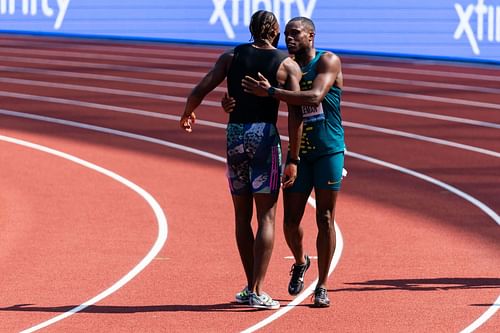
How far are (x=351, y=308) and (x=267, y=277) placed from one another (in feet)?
3.96

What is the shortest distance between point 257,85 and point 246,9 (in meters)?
17.4

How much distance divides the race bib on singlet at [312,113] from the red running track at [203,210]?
1227 millimetres

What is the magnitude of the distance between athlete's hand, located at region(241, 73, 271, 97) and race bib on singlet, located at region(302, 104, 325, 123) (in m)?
0.40

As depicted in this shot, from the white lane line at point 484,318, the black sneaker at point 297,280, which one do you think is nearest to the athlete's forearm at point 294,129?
the black sneaker at point 297,280

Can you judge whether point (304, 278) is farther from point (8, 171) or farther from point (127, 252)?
point (8, 171)

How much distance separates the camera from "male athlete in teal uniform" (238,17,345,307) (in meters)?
8.16

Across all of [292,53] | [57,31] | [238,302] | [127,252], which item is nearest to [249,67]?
[292,53]

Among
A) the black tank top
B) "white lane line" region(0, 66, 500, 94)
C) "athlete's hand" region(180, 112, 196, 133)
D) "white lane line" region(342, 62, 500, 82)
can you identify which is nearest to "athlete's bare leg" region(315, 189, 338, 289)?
the black tank top

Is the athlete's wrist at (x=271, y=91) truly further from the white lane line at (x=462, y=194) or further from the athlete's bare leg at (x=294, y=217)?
the white lane line at (x=462, y=194)

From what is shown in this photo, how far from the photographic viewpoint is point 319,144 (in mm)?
8297

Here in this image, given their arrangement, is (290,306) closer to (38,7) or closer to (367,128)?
(367,128)

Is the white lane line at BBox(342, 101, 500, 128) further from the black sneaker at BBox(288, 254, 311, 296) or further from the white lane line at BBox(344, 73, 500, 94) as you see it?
the black sneaker at BBox(288, 254, 311, 296)

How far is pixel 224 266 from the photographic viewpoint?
9742 millimetres

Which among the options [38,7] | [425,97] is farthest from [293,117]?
[38,7]
